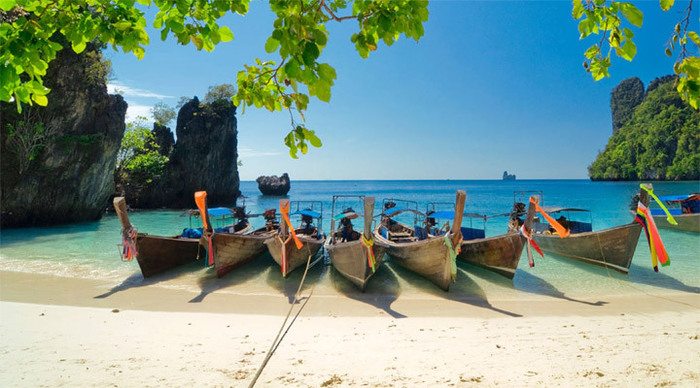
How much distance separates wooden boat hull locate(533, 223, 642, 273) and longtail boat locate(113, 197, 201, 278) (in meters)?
13.0

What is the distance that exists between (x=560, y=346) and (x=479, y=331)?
1268 mm

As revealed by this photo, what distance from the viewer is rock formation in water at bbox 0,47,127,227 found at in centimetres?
1903

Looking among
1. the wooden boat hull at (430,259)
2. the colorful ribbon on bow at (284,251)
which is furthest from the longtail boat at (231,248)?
the wooden boat hull at (430,259)

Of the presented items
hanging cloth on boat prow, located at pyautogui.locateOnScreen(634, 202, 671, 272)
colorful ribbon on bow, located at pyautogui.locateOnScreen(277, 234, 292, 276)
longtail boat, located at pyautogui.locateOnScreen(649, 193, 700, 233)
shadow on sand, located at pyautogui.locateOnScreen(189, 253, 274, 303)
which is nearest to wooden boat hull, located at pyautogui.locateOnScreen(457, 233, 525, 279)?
hanging cloth on boat prow, located at pyautogui.locateOnScreen(634, 202, 671, 272)

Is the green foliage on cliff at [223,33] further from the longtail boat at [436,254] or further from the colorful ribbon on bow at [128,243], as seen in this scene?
the colorful ribbon on bow at [128,243]

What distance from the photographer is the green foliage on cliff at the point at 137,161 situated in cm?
3688

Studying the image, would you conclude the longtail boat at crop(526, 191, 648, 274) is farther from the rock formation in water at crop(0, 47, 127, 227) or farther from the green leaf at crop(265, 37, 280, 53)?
the rock formation in water at crop(0, 47, 127, 227)

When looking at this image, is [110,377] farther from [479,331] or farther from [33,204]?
[33,204]

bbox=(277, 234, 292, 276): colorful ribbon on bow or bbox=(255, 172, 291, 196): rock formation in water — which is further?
bbox=(255, 172, 291, 196): rock formation in water

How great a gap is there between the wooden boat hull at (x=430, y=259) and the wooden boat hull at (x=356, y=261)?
32.4 inches

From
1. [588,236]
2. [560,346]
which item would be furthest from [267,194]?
[560,346]

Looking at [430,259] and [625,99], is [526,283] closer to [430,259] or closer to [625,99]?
[430,259]

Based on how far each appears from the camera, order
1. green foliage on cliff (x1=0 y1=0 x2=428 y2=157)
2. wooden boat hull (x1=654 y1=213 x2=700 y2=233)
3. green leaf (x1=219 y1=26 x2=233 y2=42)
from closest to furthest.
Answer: green foliage on cliff (x1=0 y1=0 x2=428 y2=157) < green leaf (x1=219 y1=26 x2=233 y2=42) < wooden boat hull (x1=654 y1=213 x2=700 y2=233)

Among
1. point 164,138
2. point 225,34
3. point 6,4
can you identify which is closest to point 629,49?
point 225,34
